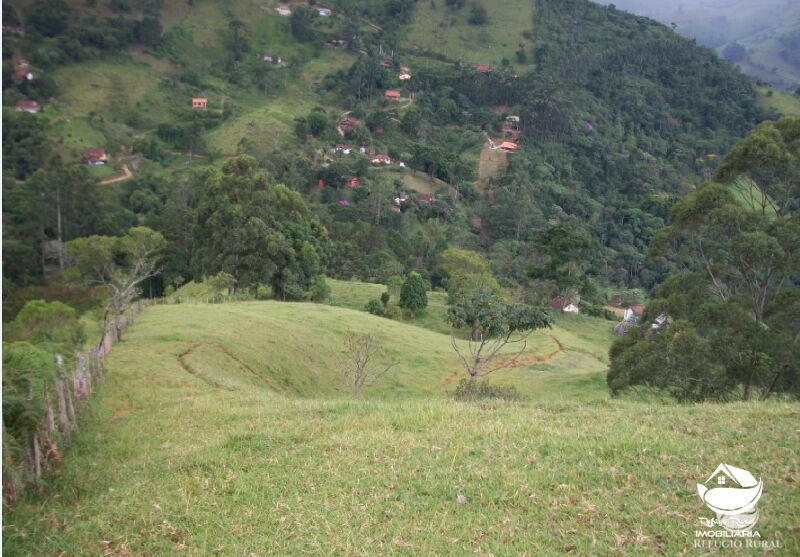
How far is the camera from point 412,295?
107ft

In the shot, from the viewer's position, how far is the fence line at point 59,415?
802 centimetres

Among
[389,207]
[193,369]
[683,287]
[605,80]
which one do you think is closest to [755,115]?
[605,80]

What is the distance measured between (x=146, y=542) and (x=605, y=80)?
104m

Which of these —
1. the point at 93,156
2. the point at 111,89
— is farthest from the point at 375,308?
the point at 111,89

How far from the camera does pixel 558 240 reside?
40.0 m

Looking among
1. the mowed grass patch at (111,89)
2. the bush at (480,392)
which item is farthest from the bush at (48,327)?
the mowed grass patch at (111,89)

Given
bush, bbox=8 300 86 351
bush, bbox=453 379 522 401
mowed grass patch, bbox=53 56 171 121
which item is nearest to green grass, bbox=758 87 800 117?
mowed grass patch, bbox=53 56 171 121

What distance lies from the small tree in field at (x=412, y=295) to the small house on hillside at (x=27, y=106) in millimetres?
50412

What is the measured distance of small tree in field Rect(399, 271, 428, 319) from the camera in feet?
107

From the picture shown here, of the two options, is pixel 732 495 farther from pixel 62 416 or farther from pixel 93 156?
pixel 93 156

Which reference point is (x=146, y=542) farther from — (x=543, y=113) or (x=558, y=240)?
(x=543, y=113)

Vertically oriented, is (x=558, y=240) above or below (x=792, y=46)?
below

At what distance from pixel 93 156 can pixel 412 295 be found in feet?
144

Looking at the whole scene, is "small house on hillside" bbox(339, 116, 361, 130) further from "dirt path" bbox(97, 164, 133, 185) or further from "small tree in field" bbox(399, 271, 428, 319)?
"small tree in field" bbox(399, 271, 428, 319)
